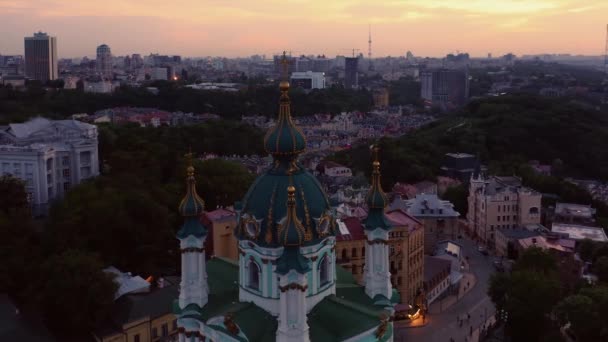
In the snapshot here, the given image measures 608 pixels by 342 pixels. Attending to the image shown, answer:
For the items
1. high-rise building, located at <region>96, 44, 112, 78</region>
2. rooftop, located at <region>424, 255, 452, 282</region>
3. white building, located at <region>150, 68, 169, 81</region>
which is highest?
high-rise building, located at <region>96, 44, 112, 78</region>

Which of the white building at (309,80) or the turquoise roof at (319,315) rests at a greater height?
the white building at (309,80)

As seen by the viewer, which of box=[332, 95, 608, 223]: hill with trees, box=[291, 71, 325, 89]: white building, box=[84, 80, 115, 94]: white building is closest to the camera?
box=[332, 95, 608, 223]: hill with trees

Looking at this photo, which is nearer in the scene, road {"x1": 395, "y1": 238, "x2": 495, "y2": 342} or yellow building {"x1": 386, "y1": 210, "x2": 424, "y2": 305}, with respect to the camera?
road {"x1": 395, "y1": 238, "x2": 495, "y2": 342}

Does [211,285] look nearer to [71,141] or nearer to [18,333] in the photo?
[18,333]

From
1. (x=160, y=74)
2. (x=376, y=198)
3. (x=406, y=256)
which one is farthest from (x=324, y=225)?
(x=160, y=74)

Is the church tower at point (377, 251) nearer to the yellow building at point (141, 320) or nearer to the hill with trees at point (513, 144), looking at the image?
the yellow building at point (141, 320)

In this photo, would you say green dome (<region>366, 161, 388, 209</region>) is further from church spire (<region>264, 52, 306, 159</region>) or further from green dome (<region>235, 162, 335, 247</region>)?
church spire (<region>264, 52, 306, 159</region>)

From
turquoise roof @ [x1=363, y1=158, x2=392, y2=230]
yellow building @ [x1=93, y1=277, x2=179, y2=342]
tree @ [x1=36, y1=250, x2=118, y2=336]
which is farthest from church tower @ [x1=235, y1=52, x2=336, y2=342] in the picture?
yellow building @ [x1=93, y1=277, x2=179, y2=342]

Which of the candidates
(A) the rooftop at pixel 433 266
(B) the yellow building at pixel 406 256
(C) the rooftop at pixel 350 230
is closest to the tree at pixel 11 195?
(C) the rooftop at pixel 350 230
